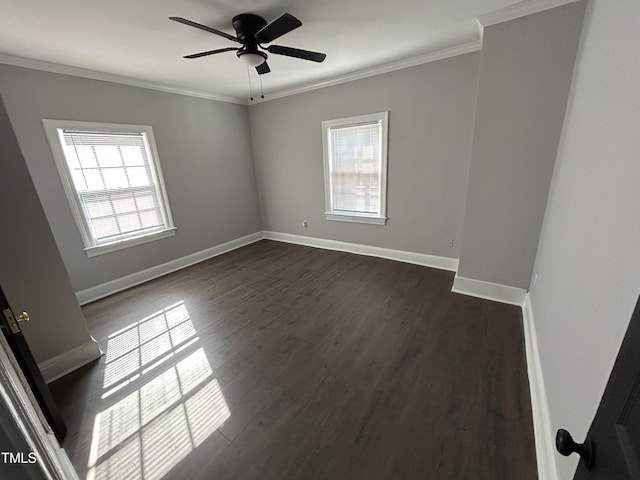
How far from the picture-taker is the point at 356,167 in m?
3.91

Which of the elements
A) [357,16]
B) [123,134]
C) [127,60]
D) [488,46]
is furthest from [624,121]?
[123,134]

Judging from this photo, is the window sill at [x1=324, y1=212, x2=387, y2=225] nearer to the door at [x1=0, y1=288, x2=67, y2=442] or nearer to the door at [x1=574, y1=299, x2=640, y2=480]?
the door at [x1=574, y1=299, x2=640, y2=480]

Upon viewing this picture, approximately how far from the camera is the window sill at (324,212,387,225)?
3.88 metres

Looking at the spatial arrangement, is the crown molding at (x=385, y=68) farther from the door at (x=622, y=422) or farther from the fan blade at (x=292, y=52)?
the door at (x=622, y=422)

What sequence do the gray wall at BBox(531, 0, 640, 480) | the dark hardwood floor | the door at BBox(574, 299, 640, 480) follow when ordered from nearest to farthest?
the door at BBox(574, 299, 640, 480)
the gray wall at BBox(531, 0, 640, 480)
the dark hardwood floor

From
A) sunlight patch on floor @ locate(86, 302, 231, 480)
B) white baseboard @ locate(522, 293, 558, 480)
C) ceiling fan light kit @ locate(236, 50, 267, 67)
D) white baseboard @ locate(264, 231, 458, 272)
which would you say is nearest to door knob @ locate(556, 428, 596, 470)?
white baseboard @ locate(522, 293, 558, 480)

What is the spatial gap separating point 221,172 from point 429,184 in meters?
3.36

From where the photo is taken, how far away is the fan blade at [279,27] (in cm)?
164

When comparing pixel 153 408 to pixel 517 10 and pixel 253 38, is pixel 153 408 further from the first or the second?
pixel 517 10

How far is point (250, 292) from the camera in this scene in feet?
10.4

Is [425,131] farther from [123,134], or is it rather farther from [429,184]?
[123,134]

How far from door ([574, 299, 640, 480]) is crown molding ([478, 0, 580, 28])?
266 centimetres

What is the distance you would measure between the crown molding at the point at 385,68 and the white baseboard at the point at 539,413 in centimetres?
284

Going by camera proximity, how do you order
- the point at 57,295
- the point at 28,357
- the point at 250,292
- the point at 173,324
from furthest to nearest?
the point at 250,292 < the point at 173,324 < the point at 57,295 < the point at 28,357
